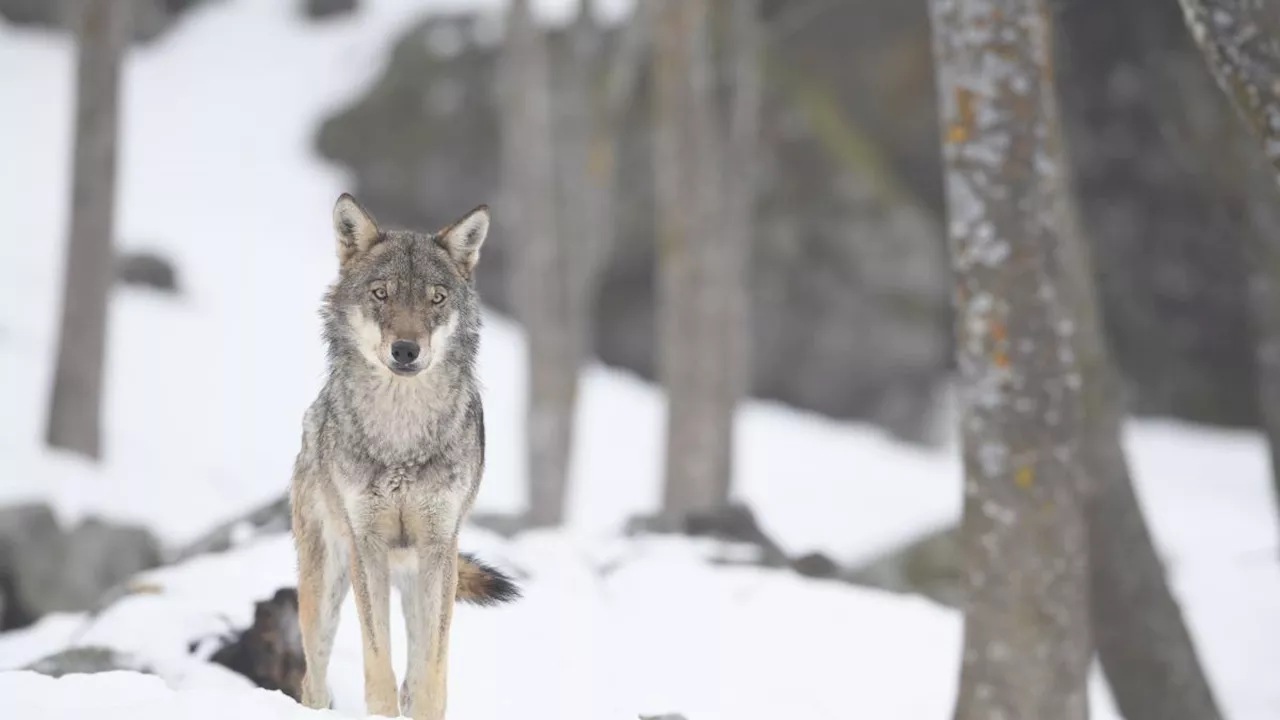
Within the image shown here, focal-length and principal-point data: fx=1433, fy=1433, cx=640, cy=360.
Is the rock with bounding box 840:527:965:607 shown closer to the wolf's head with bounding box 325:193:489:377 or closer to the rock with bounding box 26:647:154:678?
the rock with bounding box 26:647:154:678

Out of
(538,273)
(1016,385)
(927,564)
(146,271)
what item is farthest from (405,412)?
(146,271)

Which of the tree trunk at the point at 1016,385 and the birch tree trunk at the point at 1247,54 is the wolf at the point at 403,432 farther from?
the birch tree trunk at the point at 1247,54

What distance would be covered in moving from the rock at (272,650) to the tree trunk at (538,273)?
7.36 m

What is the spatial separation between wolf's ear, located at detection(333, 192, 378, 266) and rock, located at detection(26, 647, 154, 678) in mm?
2343

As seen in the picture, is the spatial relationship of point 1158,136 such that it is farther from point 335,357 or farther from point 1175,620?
point 335,357

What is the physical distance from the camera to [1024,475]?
21.1 ft

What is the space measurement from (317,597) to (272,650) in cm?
111

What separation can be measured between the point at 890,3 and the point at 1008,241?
1888 cm

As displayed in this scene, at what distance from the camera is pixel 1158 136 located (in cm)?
2336

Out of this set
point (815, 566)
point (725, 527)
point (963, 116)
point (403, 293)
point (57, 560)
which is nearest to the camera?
point (403, 293)

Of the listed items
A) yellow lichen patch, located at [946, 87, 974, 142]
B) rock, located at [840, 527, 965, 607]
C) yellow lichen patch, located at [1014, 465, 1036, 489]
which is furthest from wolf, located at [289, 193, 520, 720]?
rock, located at [840, 527, 965, 607]

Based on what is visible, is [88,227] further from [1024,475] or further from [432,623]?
[1024,475]

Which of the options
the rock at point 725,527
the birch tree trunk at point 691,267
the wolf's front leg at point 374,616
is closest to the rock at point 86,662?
the wolf's front leg at point 374,616

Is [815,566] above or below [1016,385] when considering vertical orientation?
below
